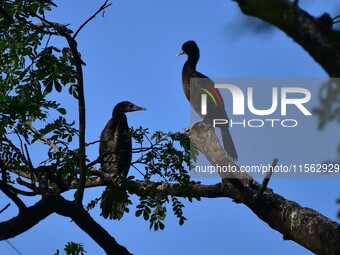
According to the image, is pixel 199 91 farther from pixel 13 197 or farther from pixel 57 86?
pixel 13 197

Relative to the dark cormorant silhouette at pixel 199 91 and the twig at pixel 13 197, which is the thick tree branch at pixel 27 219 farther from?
the dark cormorant silhouette at pixel 199 91

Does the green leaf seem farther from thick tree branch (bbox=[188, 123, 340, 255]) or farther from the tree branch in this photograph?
thick tree branch (bbox=[188, 123, 340, 255])

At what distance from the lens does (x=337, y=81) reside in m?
3.20

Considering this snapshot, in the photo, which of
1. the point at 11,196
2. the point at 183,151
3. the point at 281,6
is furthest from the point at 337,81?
the point at 183,151

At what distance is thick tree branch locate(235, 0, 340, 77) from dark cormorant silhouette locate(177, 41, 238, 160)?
20.8 ft

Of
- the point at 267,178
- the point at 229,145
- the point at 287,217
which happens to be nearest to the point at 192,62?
the point at 229,145

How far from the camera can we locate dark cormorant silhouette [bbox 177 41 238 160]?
9742 mm

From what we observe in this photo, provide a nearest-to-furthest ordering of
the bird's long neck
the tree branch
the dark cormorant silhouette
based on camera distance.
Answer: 1. the tree branch
2. the dark cormorant silhouette
3. the bird's long neck

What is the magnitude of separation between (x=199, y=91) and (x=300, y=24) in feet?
26.2

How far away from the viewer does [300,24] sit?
310 cm

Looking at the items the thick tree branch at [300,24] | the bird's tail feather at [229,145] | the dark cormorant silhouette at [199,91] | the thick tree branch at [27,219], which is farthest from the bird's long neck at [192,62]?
the thick tree branch at [300,24]

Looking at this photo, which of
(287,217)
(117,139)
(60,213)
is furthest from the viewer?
(117,139)

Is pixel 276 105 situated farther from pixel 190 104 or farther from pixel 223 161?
pixel 190 104

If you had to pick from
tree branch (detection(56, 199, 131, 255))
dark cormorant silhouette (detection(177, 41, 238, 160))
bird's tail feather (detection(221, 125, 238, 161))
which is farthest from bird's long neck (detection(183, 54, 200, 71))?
tree branch (detection(56, 199, 131, 255))
